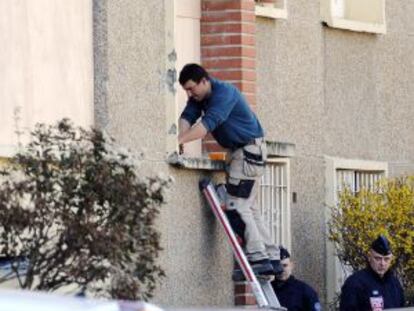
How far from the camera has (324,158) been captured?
1777 cm

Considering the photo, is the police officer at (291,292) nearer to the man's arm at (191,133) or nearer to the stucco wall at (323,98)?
the stucco wall at (323,98)

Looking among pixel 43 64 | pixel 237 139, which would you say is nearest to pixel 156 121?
pixel 237 139

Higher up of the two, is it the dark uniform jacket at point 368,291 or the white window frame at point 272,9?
the white window frame at point 272,9

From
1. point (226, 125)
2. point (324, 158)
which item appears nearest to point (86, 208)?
point (226, 125)

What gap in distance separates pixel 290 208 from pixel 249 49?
1.59 meters

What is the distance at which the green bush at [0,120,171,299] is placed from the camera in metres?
10.5

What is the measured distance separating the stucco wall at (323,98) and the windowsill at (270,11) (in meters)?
0.08

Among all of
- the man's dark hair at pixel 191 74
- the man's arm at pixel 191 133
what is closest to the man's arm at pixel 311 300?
the man's arm at pixel 191 133

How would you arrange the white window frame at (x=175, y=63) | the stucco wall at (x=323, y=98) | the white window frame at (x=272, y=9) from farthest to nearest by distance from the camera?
1. the stucco wall at (x=323, y=98)
2. the white window frame at (x=272, y=9)
3. the white window frame at (x=175, y=63)

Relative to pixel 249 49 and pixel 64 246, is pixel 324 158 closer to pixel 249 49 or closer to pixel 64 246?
pixel 249 49

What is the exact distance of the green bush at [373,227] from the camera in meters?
17.5

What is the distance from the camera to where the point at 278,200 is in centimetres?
1673

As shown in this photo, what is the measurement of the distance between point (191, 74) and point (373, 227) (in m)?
3.67

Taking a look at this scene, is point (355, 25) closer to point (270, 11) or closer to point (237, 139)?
point (270, 11)
